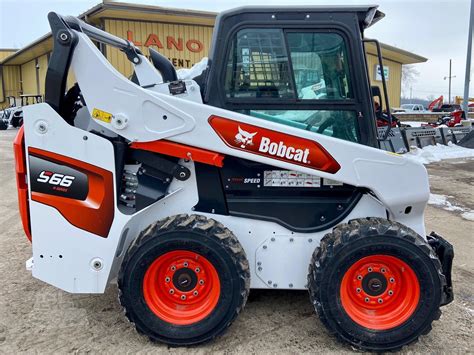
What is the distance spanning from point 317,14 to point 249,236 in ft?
5.63

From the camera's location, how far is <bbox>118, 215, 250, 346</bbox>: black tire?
3.11m

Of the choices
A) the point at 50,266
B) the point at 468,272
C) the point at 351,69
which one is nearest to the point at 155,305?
the point at 50,266

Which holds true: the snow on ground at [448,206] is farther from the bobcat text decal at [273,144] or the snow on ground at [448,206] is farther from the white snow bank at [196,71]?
the white snow bank at [196,71]

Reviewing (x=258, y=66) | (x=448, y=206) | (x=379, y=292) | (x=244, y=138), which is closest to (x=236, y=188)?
(x=244, y=138)

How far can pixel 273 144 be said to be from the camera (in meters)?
3.15

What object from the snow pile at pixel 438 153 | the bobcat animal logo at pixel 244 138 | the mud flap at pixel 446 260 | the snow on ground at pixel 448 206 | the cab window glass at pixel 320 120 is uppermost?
the cab window glass at pixel 320 120

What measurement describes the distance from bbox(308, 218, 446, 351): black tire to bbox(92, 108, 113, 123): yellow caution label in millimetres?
1786

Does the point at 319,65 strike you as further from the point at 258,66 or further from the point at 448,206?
the point at 448,206

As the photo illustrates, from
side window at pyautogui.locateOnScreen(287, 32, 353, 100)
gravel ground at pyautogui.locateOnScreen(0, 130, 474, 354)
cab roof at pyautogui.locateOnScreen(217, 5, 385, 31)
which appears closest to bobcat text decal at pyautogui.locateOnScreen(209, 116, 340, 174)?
side window at pyautogui.locateOnScreen(287, 32, 353, 100)

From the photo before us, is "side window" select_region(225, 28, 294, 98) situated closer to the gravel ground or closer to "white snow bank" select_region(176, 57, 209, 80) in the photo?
"white snow bank" select_region(176, 57, 209, 80)

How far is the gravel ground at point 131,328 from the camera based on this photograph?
319 centimetres

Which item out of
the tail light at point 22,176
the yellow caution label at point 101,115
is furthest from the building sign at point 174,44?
the yellow caution label at point 101,115

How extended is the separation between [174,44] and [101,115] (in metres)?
15.1

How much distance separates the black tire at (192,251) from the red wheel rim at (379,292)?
762 mm
